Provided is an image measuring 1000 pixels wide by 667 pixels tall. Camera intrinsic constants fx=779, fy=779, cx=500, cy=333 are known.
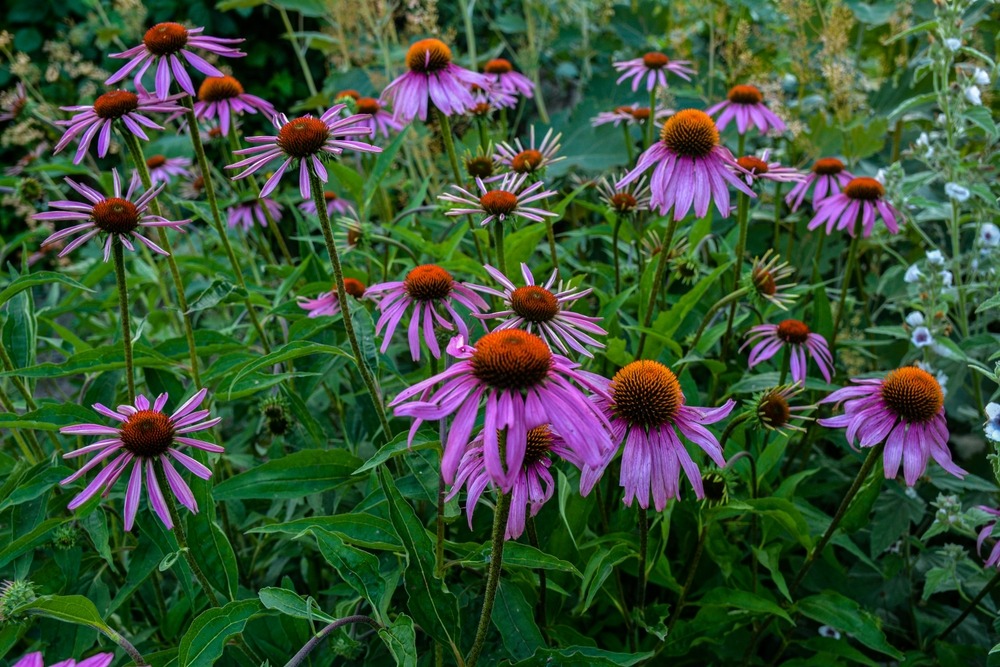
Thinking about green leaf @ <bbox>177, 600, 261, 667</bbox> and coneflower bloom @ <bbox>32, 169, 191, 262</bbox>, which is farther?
coneflower bloom @ <bbox>32, 169, 191, 262</bbox>

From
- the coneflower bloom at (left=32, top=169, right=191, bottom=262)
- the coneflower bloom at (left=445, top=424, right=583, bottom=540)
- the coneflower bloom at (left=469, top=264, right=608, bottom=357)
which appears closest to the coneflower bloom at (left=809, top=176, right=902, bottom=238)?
the coneflower bloom at (left=469, top=264, right=608, bottom=357)

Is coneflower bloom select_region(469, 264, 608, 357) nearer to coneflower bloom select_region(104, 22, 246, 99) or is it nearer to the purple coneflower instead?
coneflower bloom select_region(104, 22, 246, 99)

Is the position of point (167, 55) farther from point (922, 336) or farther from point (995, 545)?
point (995, 545)

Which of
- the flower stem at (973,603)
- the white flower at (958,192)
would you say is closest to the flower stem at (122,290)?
the flower stem at (973,603)

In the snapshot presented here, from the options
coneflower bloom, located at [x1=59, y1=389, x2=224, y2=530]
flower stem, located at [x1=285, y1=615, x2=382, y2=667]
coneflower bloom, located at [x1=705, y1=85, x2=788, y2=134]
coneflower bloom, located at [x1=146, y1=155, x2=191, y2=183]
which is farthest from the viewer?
coneflower bloom, located at [x1=146, y1=155, x2=191, y2=183]

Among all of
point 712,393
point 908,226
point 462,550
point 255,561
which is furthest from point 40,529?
point 908,226

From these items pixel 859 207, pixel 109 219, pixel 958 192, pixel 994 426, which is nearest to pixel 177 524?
pixel 109 219

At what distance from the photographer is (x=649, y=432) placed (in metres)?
0.97

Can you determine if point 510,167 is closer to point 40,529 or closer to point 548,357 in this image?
point 548,357

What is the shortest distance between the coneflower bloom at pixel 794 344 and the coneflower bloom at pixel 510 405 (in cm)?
79

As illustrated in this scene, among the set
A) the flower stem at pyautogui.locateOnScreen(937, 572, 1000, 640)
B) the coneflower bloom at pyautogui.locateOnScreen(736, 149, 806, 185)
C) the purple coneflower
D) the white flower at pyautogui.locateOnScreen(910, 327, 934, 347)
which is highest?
the purple coneflower

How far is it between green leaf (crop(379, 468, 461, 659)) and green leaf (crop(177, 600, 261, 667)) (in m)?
0.20

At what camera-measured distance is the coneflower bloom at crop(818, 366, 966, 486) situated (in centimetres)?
107

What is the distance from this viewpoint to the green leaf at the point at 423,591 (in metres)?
0.98
